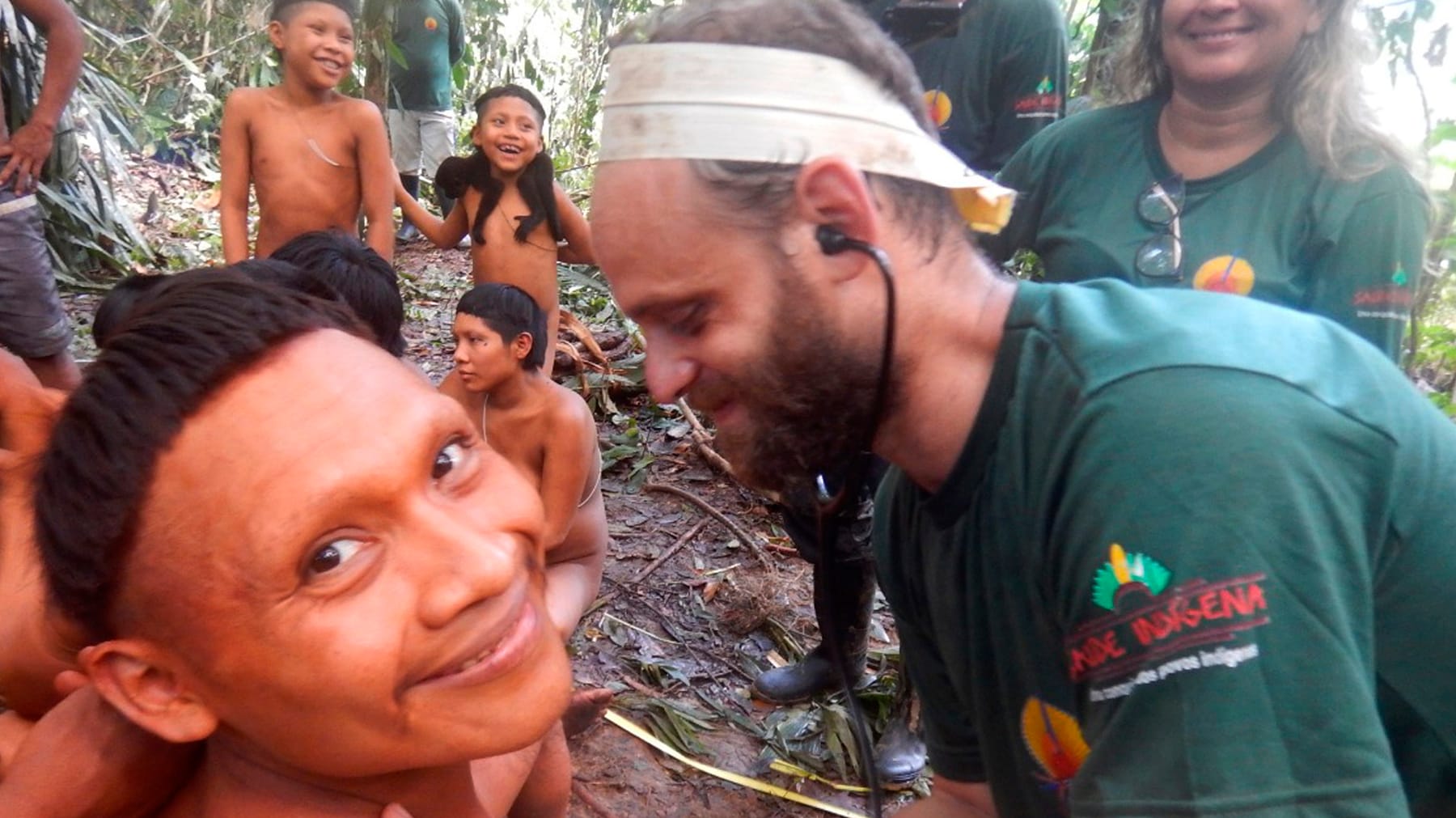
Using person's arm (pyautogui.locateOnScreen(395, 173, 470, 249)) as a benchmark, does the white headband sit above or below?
above

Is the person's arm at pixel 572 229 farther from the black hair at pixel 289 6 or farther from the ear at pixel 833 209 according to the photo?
the ear at pixel 833 209

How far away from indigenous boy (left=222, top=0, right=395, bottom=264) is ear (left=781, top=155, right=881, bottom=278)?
354 centimetres

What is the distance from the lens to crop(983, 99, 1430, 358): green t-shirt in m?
2.18

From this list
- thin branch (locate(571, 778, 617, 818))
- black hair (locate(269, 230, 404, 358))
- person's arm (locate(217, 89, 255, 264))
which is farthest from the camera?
person's arm (locate(217, 89, 255, 264))

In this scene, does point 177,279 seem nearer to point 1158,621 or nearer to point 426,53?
point 1158,621

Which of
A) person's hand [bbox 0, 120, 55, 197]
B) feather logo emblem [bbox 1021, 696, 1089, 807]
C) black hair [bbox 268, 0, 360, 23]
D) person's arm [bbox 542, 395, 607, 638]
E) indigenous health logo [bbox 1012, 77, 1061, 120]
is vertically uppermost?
black hair [bbox 268, 0, 360, 23]

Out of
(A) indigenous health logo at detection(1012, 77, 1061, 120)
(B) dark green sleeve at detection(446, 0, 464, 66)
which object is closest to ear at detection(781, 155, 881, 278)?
(A) indigenous health logo at detection(1012, 77, 1061, 120)

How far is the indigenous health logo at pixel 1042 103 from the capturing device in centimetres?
320

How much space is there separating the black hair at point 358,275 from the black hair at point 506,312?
0.30m

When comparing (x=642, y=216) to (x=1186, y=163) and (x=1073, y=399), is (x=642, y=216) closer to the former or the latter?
(x=1073, y=399)

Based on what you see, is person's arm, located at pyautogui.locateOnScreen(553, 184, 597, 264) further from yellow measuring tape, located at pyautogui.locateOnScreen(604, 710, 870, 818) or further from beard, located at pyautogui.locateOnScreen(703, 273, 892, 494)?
beard, located at pyautogui.locateOnScreen(703, 273, 892, 494)

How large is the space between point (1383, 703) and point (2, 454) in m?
2.54

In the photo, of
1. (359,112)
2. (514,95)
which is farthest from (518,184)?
(359,112)

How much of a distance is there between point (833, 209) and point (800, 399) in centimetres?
26
